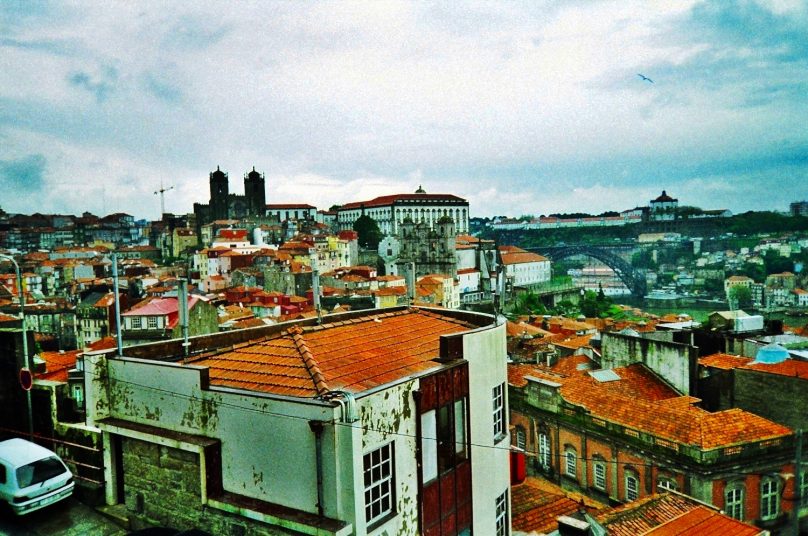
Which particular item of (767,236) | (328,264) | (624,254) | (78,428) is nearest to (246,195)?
(328,264)

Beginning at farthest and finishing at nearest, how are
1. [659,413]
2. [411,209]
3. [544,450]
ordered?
→ [411,209]
[544,450]
[659,413]

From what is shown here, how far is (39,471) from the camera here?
8.07 meters

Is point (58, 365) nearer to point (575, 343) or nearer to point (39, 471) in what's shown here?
point (39, 471)

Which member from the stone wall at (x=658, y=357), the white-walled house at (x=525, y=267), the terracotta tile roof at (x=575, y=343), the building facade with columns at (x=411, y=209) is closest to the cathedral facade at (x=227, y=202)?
the building facade with columns at (x=411, y=209)

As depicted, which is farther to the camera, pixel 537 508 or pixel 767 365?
pixel 767 365

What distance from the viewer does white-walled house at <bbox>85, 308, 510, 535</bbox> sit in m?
6.41

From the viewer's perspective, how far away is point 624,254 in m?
137

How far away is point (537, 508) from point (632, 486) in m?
3.80

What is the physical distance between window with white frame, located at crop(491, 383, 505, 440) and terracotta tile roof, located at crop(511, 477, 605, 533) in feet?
11.4

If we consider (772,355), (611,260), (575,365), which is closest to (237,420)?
(772,355)

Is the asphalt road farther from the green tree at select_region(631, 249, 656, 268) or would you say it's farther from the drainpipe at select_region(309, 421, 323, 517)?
the green tree at select_region(631, 249, 656, 268)

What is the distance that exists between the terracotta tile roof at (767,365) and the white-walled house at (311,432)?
12.5 metres

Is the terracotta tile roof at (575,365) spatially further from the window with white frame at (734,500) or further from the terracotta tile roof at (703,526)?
the terracotta tile roof at (703,526)

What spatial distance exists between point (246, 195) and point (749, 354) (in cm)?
12071
